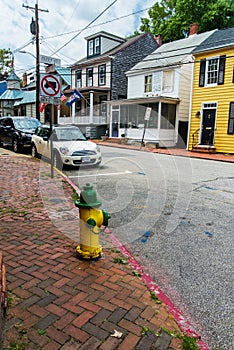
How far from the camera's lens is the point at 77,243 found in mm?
3756

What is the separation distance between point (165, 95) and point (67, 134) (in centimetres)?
→ 1316

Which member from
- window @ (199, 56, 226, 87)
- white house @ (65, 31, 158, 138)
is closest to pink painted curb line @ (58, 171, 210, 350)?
window @ (199, 56, 226, 87)

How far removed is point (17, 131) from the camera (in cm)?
1314

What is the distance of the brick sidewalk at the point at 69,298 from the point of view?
6.80 feet

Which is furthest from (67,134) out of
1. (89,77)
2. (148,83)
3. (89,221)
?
(89,77)

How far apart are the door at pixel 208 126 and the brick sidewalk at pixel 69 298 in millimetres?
15046

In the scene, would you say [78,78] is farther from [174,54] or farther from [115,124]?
[174,54]

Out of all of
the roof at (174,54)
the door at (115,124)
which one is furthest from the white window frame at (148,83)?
the door at (115,124)

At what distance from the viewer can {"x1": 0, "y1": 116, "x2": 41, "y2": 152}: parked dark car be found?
506 inches

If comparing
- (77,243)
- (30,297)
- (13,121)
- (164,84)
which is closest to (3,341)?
(30,297)

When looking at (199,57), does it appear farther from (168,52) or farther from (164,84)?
(168,52)

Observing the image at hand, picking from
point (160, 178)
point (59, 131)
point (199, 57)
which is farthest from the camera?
point (199, 57)

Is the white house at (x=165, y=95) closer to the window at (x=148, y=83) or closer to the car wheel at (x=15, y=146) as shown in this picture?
the window at (x=148, y=83)

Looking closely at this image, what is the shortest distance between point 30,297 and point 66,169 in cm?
754
